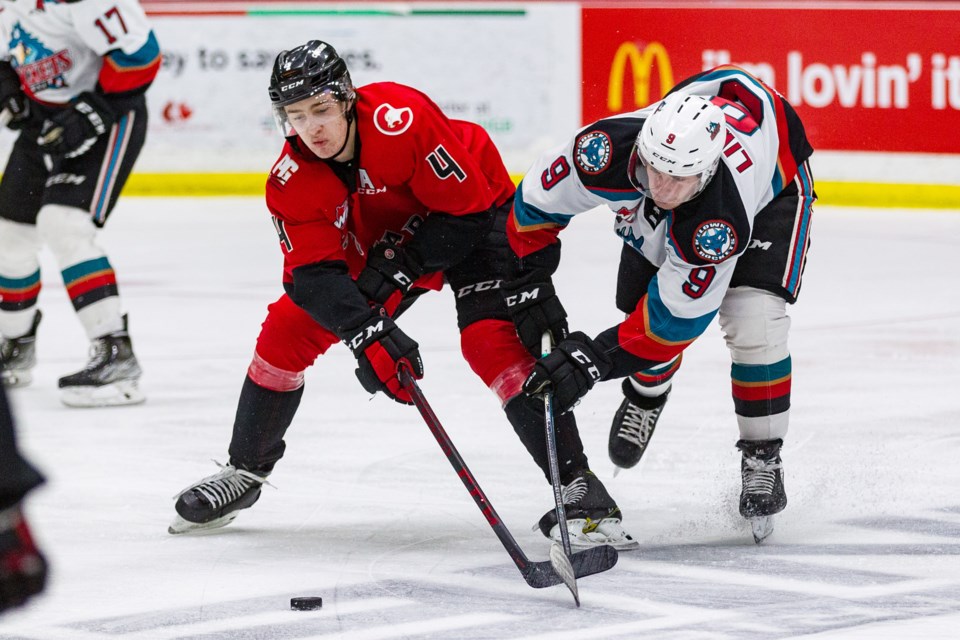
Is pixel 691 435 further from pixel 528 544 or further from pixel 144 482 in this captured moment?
pixel 144 482

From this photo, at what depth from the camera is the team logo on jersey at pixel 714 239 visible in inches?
103

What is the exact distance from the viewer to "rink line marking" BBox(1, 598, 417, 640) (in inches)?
95.2

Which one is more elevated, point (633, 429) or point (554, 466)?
point (554, 466)

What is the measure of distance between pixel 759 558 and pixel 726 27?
16.3 feet

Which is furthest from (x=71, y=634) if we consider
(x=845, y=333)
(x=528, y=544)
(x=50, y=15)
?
(x=845, y=333)

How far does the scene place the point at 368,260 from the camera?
3010mm

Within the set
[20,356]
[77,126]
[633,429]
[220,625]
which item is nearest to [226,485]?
[220,625]

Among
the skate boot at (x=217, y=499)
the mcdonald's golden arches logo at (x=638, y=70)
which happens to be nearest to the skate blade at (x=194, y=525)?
the skate boot at (x=217, y=499)

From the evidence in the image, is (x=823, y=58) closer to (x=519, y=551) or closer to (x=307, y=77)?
(x=307, y=77)

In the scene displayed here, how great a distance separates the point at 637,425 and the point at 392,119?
0.93 metres

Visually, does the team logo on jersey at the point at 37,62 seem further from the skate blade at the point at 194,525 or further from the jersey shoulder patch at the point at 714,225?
the jersey shoulder patch at the point at 714,225

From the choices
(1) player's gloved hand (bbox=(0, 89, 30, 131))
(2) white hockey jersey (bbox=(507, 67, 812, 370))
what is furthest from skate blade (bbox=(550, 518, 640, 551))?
(1) player's gloved hand (bbox=(0, 89, 30, 131))

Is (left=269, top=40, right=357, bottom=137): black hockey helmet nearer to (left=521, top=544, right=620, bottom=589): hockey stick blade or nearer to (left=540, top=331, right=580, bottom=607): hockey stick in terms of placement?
(left=540, top=331, right=580, bottom=607): hockey stick

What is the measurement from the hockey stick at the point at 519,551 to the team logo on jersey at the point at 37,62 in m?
2.15
